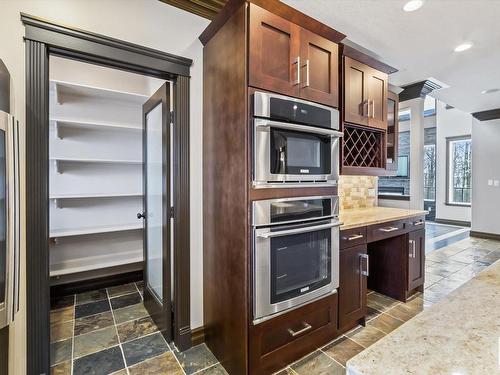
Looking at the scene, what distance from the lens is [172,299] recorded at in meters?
2.12

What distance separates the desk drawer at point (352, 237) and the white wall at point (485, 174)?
5.41 m

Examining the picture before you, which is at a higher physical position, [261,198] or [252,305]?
[261,198]

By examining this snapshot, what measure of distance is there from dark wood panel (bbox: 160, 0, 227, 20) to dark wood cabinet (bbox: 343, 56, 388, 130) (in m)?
1.16

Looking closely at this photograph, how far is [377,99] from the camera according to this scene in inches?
104

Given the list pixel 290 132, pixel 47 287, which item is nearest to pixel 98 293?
pixel 47 287

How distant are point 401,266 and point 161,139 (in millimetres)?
2772

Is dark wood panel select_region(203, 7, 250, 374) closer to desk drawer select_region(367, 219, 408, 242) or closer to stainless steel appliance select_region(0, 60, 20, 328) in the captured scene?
stainless steel appliance select_region(0, 60, 20, 328)

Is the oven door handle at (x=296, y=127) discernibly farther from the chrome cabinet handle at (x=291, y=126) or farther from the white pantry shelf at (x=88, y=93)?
the white pantry shelf at (x=88, y=93)

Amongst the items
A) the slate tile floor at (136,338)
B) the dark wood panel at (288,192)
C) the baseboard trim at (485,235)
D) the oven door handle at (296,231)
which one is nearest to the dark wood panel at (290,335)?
the slate tile floor at (136,338)

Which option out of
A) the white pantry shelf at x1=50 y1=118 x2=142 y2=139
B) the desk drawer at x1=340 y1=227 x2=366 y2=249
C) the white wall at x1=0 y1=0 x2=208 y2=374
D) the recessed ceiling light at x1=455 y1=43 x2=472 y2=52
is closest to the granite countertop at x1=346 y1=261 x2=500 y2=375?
the desk drawer at x1=340 y1=227 x2=366 y2=249

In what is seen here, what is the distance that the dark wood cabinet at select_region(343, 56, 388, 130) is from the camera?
233 centimetres

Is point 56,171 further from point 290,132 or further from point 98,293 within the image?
point 290,132

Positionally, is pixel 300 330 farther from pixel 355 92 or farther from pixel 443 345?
pixel 355 92

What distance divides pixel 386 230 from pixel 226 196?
169cm
